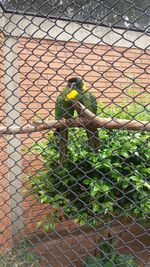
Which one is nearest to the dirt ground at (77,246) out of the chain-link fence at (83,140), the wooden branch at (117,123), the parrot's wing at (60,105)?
the chain-link fence at (83,140)

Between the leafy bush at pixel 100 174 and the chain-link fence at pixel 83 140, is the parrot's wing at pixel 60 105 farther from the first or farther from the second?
the leafy bush at pixel 100 174

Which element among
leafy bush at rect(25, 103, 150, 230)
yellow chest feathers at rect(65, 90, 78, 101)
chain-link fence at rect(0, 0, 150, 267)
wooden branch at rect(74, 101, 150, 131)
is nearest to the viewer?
wooden branch at rect(74, 101, 150, 131)

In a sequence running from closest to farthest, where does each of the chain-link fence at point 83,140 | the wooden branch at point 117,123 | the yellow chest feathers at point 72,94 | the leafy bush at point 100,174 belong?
the wooden branch at point 117,123, the chain-link fence at point 83,140, the yellow chest feathers at point 72,94, the leafy bush at point 100,174

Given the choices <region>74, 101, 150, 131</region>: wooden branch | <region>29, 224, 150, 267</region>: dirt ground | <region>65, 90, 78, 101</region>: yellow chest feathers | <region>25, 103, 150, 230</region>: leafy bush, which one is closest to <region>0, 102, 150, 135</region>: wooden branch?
<region>74, 101, 150, 131</region>: wooden branch

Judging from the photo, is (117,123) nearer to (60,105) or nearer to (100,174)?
(60,105)

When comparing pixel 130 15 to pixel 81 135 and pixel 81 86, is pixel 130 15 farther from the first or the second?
pixel 81 135

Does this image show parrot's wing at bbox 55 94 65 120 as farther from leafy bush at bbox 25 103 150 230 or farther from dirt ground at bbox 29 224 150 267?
dirt ground at bbox 29 224 150 267

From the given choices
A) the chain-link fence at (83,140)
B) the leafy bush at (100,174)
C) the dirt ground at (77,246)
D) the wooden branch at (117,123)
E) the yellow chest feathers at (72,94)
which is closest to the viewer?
the wooden branch at (117,123)

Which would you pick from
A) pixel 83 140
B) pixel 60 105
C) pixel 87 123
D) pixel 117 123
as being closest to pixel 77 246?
pixel 83 140

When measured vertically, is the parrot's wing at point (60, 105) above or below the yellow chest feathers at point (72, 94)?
below

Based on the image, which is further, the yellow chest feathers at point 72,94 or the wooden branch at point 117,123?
the yellow chest feathers at point 72,94

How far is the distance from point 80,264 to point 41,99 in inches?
68.9

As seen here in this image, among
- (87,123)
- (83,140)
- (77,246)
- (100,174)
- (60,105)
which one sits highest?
(87,123)

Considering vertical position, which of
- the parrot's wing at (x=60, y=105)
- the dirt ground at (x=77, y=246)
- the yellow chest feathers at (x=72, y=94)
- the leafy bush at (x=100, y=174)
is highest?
the yellow chest feathers at (x=72, y=94)
